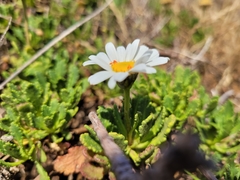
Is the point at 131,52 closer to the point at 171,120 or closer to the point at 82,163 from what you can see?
the point at 171,120

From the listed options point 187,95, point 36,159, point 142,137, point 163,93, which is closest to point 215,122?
point 187,95

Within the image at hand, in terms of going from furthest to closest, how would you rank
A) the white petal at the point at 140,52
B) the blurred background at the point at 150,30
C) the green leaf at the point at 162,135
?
the blurred background at the point at 150,30 → the green leaf at the point at 162,135 → the white petal at the point at 140,52

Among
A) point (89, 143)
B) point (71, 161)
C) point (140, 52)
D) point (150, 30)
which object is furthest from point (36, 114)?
point (150, 30)

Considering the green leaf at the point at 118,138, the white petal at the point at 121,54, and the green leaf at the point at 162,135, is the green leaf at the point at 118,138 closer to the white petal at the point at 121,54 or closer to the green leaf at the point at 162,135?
the green leaf at the point at 162,135

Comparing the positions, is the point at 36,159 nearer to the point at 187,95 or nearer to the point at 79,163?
the point at 79,163

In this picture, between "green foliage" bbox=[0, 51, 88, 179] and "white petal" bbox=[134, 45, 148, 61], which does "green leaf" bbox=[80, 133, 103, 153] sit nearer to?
"green foliage" bbox=[0, 51, 88, 179]

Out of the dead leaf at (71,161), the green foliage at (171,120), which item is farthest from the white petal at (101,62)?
the dead leaf at (71,161)
